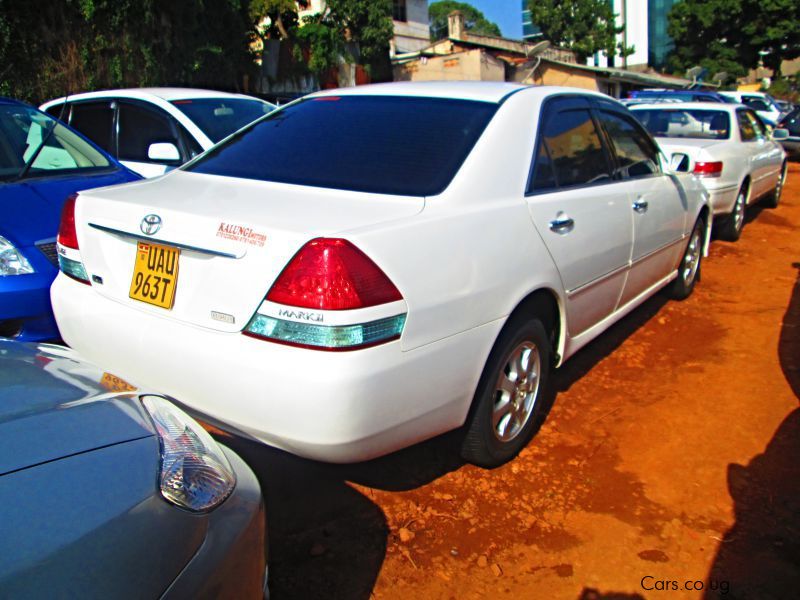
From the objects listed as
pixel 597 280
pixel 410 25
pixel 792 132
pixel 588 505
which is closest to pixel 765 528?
pixel 588 505

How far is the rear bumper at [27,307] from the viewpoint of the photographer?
3133 millimetres

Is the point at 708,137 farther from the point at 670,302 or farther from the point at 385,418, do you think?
the point at 385,418

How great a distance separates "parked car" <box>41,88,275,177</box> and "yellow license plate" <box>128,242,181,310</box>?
319 centimetres

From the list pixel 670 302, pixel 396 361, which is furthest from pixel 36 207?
pixel 670 302

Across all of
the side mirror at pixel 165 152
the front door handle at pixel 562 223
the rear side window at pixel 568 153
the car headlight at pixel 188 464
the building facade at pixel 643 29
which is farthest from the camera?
the building facade at pixel 643 29

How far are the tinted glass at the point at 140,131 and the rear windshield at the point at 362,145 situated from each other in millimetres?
2755

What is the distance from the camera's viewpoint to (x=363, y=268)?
2.13 m

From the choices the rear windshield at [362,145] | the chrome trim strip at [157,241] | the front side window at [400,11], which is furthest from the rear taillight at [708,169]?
the front side window at [400,11]

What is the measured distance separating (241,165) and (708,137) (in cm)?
663

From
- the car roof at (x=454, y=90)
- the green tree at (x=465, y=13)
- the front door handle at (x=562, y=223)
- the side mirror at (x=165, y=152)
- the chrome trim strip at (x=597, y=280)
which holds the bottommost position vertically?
the chrome trim strip at (x=597, y=280)

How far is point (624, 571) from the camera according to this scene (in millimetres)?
2416

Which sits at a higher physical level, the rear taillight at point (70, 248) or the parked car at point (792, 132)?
the parked car at point (792, 132)

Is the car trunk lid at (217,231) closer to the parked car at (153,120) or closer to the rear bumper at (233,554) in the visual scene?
the rear bumper at (233,554)

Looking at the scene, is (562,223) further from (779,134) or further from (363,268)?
(779,134)
